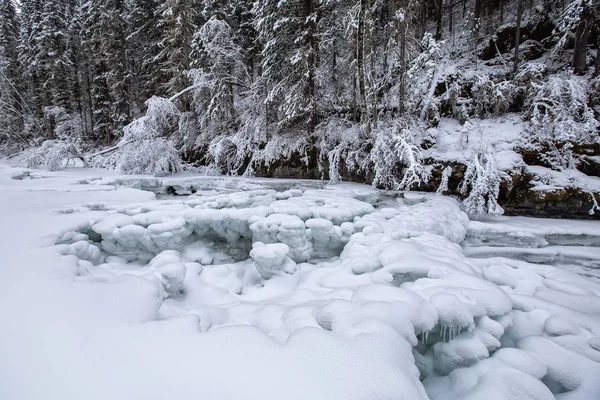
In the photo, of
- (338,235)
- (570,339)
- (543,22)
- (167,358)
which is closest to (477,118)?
(543,22)

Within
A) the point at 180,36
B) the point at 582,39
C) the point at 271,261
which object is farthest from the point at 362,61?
the point at 180,36

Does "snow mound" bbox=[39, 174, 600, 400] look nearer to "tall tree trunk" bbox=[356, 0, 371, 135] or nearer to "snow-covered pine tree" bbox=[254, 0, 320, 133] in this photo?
"tall tree trunk" bbox=[356, 0, 371, 135]

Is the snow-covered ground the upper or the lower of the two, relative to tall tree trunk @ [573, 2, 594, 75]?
lower

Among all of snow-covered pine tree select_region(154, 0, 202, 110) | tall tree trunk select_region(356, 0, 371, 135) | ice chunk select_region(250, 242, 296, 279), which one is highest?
snow-covered pine tree select_region(154, 0, 202, 110)

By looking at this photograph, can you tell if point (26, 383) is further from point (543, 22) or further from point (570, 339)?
point (543, 22)

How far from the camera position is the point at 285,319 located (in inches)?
79.5

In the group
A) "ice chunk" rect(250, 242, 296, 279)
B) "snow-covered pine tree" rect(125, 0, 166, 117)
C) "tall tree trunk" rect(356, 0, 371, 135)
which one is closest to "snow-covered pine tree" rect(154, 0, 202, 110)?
"snow-covered pine tree" rect(125, 0, 166, 117)

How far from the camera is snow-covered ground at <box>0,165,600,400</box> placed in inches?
52.0

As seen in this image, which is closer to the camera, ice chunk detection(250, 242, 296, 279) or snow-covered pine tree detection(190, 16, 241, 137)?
ice chunk detection(250, 242, 296, 279)

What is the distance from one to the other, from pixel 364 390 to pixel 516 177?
7.44 meters

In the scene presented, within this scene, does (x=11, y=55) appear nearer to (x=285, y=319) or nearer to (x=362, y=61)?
(x=362, y=61)

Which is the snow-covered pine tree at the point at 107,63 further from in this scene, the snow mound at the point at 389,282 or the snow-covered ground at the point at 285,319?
the snow mound at the point at 389,282

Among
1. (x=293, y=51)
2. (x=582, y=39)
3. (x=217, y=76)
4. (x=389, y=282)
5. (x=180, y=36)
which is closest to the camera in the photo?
(x=389, y=282)

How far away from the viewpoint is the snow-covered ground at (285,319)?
132 cm
